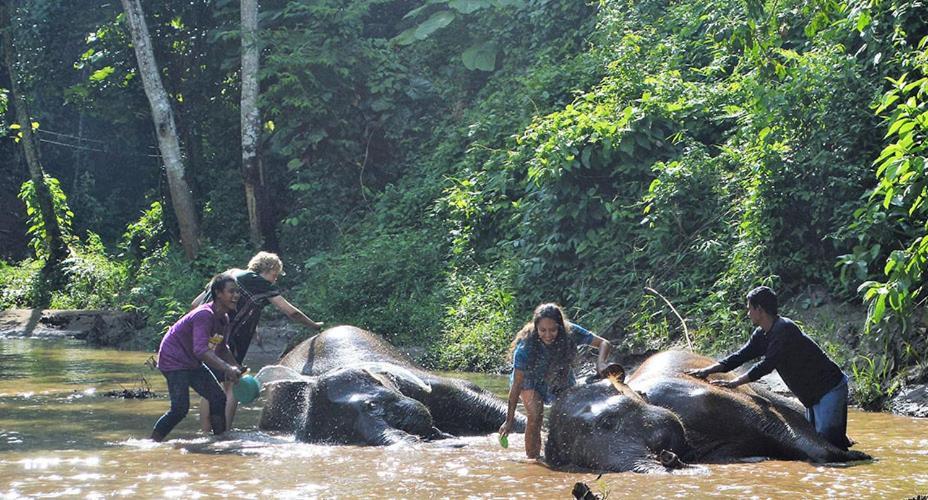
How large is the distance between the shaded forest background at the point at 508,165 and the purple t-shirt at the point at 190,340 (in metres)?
4.36

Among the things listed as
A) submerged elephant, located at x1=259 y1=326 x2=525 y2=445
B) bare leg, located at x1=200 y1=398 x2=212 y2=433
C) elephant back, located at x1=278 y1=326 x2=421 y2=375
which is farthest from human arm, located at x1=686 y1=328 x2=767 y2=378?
bare leg, located at x1=200 y1=398 x2=212 y2=433

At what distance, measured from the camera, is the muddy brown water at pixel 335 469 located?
6.81 m

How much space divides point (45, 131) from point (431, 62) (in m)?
10.6

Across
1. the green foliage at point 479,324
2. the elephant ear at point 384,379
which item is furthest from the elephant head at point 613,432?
the green foliage at point 479,324

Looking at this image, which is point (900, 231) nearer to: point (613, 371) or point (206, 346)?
point (613, 371)

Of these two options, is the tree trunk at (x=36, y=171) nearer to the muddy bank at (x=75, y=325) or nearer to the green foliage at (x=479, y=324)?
the muddy bank at (x=75, y=325)

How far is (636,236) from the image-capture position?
47.4ft

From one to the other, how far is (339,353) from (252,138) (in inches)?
399

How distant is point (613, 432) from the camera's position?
7488mm

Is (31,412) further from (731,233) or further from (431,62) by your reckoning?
(431,62)

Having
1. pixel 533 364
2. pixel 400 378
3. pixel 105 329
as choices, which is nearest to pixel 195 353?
pixel 400 378

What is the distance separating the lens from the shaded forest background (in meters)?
11.9

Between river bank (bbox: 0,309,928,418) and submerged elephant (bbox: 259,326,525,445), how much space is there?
3.00m

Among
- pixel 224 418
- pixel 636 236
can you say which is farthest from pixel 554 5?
pixel 224 418
